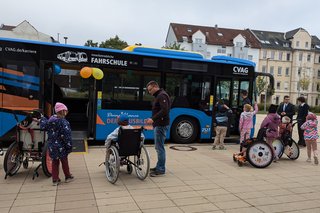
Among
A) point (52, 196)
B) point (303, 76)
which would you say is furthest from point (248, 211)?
point (303, 76)

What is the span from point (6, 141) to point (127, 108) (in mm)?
3576

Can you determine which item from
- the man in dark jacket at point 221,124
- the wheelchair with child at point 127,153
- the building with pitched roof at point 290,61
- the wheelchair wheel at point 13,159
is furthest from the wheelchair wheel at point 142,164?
the building with pitched roof at point 290,61

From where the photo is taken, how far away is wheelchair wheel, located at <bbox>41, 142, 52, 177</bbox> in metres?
5.66

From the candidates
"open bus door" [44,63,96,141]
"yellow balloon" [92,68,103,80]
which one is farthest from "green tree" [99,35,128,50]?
"yellow balloon" [92,68,103,80]

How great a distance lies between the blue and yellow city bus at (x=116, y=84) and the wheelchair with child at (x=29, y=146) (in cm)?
286

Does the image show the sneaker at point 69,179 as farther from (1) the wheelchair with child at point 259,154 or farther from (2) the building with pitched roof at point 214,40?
(2) the building with pitched roof at point 214,40

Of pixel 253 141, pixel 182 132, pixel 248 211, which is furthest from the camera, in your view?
pixel 182 132

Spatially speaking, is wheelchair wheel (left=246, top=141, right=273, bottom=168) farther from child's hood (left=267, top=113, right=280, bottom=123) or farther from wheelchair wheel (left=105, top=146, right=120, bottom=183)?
wheelchair wheel (left=105, top=146, right=120, bottom=183)

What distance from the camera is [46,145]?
18.7ft

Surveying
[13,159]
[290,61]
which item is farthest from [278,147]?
[290,61]

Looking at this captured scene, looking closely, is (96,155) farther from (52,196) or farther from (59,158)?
(52,196)

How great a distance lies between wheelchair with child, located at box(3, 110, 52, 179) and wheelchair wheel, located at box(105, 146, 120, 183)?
3.67 feet

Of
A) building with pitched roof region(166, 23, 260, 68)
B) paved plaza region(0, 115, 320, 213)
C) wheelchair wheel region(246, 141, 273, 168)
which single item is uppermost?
A: building with pitched roof region(166, 23, 260, 68)

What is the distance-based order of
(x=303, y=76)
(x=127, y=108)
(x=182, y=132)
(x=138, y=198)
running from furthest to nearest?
(x=303, y=76)
(x=182, y=132)
(x=127, y=108)
(x=138, y=198)
